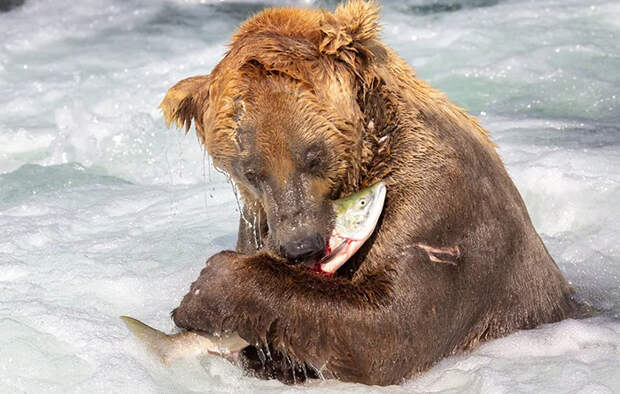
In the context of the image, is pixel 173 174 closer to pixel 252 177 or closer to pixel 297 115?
pixel 252 177

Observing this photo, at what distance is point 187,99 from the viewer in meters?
4.63

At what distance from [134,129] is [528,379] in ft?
21.5

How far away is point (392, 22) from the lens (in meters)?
14.4

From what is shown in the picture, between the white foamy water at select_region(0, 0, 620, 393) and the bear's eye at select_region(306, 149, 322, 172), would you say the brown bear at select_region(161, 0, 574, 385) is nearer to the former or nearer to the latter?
the bear's eye at select_region(306, 149, 322, 172)

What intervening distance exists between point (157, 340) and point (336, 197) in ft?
3.94

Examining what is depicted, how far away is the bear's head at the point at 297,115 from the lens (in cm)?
411

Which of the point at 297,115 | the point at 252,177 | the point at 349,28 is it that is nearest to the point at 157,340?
the point at 252,177

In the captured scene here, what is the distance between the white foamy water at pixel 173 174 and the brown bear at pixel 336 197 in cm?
38

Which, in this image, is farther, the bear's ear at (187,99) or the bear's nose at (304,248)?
the bear's ear at (187,99)

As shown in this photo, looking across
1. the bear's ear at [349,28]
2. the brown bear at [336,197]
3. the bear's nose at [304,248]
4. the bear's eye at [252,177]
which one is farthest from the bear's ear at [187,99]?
the bear's nose at [304,248]

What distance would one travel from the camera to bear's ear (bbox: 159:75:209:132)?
15.0 ft

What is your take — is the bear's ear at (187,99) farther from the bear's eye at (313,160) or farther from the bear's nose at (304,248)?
the bear's nose at (304,248)

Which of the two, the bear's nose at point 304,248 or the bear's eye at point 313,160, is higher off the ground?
the bear's eye at point 313,160

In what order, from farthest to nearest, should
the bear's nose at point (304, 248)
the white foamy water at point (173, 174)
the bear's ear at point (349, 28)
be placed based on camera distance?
the white foamy water at point (173, 174) → the bear's ear at point (349, 28) → the bear's nose at point (304, 248)
